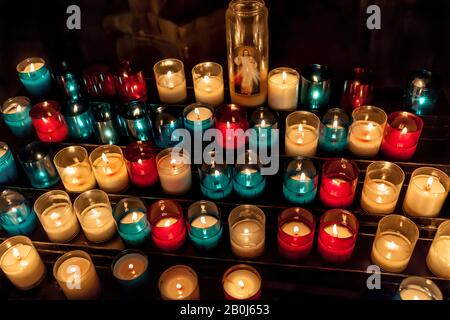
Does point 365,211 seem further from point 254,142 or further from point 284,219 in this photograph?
point 254,142

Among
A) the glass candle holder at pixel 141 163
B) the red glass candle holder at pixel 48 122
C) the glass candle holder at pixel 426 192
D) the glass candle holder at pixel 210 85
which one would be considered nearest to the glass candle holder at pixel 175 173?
the glass candle holder at pixel 141 163

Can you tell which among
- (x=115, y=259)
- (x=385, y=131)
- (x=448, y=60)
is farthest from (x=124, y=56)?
(x=448, y=60)

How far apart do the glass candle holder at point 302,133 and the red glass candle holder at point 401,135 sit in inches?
7.7

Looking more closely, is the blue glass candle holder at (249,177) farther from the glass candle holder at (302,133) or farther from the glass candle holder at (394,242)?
the glass candle holder at (394,242)

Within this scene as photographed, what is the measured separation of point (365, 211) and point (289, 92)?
41 cm

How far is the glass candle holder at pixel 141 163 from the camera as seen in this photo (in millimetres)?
1402

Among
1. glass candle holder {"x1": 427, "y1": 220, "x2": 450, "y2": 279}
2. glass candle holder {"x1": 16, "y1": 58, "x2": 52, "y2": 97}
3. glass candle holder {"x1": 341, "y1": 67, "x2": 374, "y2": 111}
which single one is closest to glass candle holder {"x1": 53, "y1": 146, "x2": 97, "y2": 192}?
glass candle holder {"x1": 16, "y1": 58, "x2": 52, "y2": 97}

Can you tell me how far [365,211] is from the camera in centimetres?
134

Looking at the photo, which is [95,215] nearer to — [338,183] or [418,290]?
[338,183]

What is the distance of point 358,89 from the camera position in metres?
1.48

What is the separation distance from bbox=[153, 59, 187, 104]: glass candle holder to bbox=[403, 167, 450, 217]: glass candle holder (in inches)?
28.6

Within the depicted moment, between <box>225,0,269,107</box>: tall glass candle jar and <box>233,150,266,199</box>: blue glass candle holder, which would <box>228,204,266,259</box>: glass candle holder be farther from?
<box>225,0,269,107</box>: tall glass candle jar

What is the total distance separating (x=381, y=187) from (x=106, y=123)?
788 mm

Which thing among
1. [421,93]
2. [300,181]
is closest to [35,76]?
[300,181]
